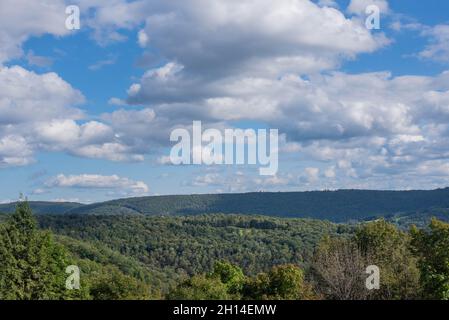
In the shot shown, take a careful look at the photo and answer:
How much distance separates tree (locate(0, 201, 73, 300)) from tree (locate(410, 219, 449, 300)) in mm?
34345

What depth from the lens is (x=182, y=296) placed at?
4106 cm

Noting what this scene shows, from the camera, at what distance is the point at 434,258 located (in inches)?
1740

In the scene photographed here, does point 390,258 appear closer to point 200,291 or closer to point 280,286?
point 280,286

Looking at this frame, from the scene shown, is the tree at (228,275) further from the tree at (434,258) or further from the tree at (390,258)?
the tree at (434,258)


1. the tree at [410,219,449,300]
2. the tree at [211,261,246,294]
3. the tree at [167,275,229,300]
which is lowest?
the tree at [211,261,246,294]

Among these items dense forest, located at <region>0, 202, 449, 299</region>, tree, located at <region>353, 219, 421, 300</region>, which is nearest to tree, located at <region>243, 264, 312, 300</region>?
dense forest, located at <region>0, 202, 449, 299</region>

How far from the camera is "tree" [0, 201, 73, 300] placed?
166 ft
